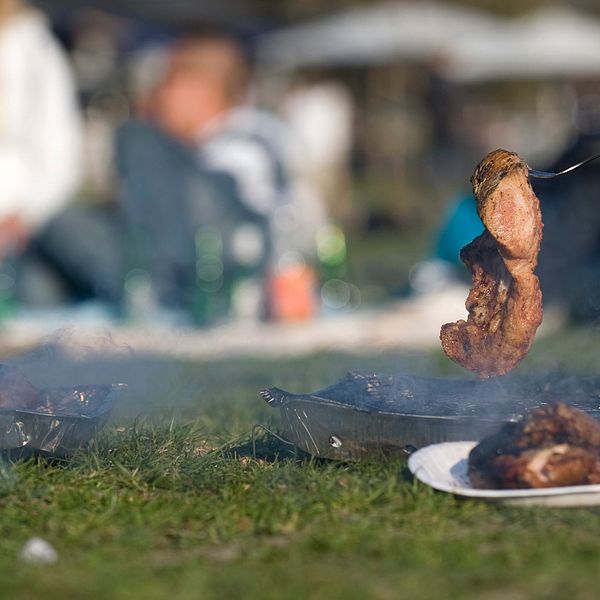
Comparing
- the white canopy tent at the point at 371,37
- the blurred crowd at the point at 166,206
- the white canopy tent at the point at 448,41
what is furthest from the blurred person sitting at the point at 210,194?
the white canopy tent at the point at 371,37

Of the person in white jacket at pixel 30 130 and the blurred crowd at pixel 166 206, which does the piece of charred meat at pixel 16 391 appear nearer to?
the blurred crowd at pixel 166 206

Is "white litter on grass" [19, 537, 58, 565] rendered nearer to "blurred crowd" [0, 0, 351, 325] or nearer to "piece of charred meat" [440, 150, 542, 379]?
"piece of charred meat" [440, 150, 542, 379]

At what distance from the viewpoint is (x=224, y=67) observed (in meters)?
10.2

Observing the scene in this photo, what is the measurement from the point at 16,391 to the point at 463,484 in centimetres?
147

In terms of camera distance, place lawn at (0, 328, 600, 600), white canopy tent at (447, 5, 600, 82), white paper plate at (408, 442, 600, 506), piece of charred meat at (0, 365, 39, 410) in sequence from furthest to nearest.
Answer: white canopy tent at (447, 5, 600, 82) < piece of charred meat at (0, 365, 39, 410) < white paper plate at (408, 442, 600, 506) < lawn at (0, 328, 600, 600)

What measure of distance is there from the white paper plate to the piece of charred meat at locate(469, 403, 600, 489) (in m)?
0.04

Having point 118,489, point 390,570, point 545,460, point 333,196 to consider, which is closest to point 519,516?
point 545,460

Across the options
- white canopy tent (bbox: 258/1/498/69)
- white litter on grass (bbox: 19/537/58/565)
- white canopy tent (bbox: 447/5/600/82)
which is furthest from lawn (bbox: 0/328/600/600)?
white canopy tent (bbox: 447/5/600/82)

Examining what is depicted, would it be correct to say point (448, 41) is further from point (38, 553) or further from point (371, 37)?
point (38, 553)

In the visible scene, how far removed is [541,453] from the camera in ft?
11.2

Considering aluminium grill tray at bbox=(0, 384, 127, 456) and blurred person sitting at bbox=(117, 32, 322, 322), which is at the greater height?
blurred person sitting at bbox=(117, 32, 322, 322)

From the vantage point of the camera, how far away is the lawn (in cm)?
279

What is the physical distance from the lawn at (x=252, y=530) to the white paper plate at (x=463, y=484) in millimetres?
38

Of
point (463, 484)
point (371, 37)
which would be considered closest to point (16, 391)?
Result: point (463, 484)
